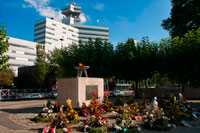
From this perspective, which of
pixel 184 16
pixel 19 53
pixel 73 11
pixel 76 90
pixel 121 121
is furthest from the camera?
pixel 73 11

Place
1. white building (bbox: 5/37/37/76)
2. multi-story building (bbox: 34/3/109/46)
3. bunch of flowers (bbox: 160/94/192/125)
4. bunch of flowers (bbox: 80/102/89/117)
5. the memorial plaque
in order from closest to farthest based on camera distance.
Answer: bunch of flowers (bbox: 160/94/192/125) → bunch of flowers (bbox: 80/102/89/117) → the memorial plaque → white building (bbox: 5/37/37/76) → multi-story building (bbox: 34/3/109/46)

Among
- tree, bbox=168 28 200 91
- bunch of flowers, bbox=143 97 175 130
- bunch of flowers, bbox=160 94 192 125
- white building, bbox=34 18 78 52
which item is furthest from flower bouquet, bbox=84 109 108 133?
white building, bbox=34 18 78 52

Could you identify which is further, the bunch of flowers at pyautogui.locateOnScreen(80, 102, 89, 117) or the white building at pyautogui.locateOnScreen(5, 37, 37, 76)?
the white building at pyautogui.locateOnScreen(5, 37, 37, 76)

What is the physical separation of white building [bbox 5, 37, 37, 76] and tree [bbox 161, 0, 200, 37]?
219ft

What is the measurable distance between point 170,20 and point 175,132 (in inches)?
1058

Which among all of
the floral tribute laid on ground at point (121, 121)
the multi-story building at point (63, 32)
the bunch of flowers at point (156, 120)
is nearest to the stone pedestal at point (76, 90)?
the floral tribute laid on ground at point (121, 121)

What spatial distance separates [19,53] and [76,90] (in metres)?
76.8

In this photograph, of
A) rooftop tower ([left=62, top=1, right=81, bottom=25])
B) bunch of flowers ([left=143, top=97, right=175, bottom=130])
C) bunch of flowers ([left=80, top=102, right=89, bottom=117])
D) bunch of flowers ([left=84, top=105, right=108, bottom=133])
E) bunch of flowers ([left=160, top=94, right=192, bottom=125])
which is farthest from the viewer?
rooftop tower ([left=62, top=1, right=81, bottom=25])

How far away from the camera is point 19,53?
260 feet

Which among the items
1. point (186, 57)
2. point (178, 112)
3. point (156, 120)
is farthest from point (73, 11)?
point (156, 120)

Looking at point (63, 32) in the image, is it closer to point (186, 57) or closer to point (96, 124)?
point (186, 57)

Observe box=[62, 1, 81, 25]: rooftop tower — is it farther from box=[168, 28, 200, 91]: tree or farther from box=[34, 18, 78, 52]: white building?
box=[168, 28, 200, 91]: tree

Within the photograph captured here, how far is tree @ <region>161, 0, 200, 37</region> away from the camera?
27.0m

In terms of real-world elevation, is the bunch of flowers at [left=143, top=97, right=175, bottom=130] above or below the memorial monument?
below
